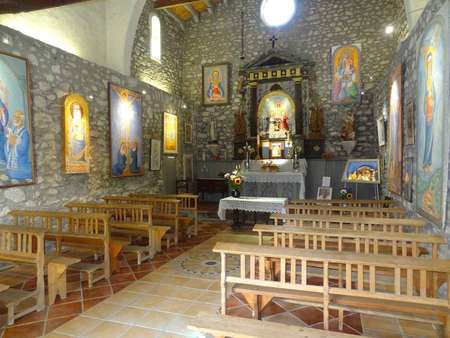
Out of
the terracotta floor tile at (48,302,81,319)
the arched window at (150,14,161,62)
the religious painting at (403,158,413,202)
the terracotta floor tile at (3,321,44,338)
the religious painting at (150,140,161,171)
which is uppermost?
the arched window at (150,14,161,62)

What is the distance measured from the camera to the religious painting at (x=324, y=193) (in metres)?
8.34

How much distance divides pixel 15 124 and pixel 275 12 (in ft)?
28.7

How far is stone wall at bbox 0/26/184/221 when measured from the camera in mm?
4662

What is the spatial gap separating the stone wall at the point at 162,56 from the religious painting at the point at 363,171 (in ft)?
19.6

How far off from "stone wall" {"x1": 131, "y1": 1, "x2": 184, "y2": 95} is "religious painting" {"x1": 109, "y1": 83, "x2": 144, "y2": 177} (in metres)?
1.16

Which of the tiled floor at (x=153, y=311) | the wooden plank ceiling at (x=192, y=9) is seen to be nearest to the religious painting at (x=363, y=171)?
the tiled floor at (x=153, y=311)

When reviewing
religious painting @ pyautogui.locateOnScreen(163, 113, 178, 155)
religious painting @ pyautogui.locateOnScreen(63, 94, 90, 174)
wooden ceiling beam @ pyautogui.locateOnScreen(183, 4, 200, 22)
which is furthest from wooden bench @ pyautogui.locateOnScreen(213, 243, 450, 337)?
wooden ceiling beam @ pyautogui.locateOnScreen(183, 4, 200, 22)

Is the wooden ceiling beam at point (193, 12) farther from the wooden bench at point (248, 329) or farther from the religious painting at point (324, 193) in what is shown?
the wooden bench at point (248, 329)

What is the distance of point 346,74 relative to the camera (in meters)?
9.27

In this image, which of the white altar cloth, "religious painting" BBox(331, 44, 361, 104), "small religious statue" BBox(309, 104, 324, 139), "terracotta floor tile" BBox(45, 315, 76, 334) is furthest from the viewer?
"small religious statue" BBox(309, 104, 324, 139)

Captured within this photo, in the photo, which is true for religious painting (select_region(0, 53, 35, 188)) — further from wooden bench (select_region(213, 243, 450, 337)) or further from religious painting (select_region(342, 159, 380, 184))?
religious painting (select_region(342, 159, 380, 184))

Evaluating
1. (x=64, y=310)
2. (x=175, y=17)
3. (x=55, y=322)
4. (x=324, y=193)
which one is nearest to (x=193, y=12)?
(x=175, y=17)

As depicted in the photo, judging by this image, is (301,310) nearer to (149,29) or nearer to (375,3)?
(149,29)

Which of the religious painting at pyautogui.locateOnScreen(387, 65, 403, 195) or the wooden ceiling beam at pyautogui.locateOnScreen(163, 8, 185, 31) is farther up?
the wooden ceiling beam at pyautogui.locateOnScreen(163, 8, 185, 31)
